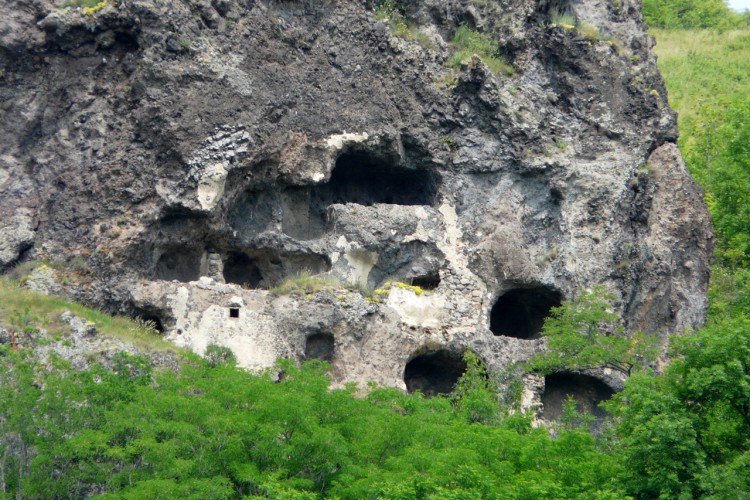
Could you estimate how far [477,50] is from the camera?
29.1 m

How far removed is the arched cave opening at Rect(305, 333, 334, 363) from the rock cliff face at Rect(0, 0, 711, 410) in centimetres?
5

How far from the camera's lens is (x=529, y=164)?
27859 millimetres

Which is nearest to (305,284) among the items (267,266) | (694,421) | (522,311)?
(267,266)

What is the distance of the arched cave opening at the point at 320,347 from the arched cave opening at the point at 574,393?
4.90 meters

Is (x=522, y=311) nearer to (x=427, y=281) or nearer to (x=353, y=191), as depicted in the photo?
(x=427, y=281)

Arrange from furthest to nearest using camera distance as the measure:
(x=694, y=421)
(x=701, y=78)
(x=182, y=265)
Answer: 1. (x=701, y=78)
2. (x=182, y=265)
3. (x=694, y=421)

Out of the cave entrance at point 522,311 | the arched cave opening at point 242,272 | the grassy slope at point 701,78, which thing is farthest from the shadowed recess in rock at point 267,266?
the grassy slope at point 701,78

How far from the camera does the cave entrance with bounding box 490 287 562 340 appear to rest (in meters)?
27.7

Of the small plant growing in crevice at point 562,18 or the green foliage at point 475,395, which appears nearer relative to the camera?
the green foliage at point 475,395

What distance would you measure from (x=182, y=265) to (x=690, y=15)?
3870 centimetres

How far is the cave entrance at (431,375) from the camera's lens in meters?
27.1

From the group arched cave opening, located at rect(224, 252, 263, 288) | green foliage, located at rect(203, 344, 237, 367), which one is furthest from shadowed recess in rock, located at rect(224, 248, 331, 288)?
green foliage, located at rect(203, 344, 237, 367)

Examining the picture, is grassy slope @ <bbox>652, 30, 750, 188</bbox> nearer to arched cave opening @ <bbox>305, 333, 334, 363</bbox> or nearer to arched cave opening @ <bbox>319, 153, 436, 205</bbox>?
arched cave opening @ <bbox>319, 153, 436, 205</bbox>

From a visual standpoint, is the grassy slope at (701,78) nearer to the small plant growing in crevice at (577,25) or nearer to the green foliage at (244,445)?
the small plant growing in crevice at (577,25)
